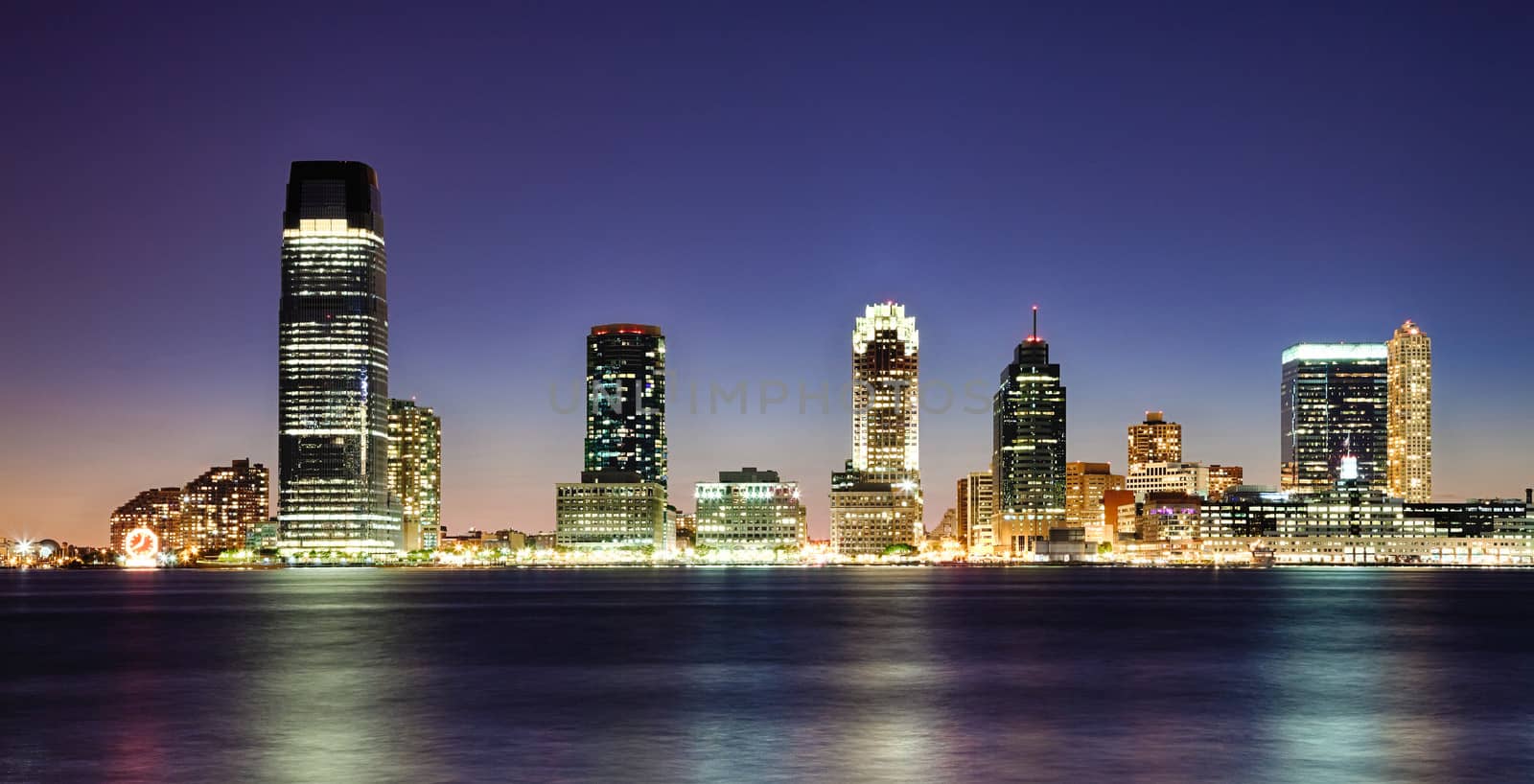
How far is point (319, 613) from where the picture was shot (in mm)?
125125

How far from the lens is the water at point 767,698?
42.3 m

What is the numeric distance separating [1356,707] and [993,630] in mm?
46113

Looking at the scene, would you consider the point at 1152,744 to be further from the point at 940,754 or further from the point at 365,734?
the point at 365,734

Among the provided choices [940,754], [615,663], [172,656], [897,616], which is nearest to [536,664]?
[615,663]

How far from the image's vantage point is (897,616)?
12131cm

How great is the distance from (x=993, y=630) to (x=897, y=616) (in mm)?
18595

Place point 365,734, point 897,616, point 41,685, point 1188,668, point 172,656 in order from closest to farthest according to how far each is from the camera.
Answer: point 365,734, point 41,685, point 1188,668, point 172,656, point 897,616

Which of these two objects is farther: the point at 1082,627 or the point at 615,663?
the point at 1082,627

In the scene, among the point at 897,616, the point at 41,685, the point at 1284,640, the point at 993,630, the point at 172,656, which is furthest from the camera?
the point at 897,616

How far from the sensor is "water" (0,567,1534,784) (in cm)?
4231

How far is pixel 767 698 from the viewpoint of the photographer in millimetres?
60406

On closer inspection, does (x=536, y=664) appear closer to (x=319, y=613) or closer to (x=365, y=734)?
(x=365, y=734)

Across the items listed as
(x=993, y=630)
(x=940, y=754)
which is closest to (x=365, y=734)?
(x=940, y=754)

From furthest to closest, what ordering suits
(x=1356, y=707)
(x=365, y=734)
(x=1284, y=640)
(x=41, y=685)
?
(x=1284, y=640), (x=41, y=685), (x=1356, y=707), (x=365, y=734)
